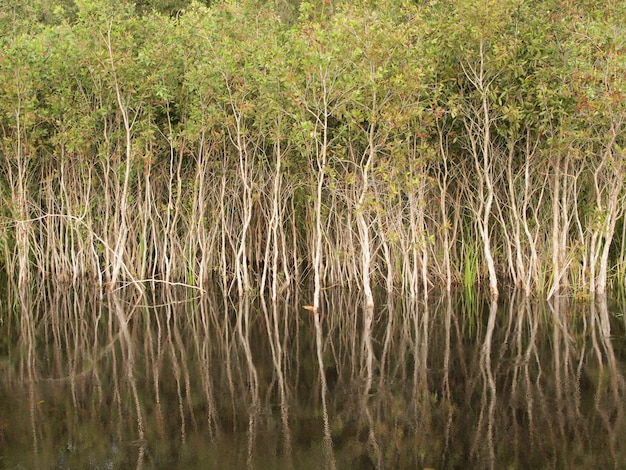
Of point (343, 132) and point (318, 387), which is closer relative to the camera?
point (318, 387)

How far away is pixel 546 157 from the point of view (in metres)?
13.4

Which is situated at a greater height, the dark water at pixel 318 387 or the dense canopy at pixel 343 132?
the dense canopy at pixel 343 132

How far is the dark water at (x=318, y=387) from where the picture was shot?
583 cm

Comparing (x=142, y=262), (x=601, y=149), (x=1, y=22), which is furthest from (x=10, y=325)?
(x=1, y=22)

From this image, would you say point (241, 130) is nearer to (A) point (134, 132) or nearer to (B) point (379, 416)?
(A) point (134, 132)

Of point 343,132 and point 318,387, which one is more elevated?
point 343,132

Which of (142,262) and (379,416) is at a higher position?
(142,262)

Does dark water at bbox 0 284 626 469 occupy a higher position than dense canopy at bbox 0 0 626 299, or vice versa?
dense canopy at bbox 0 0 626 299

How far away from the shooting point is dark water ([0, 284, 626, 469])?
5828 mm

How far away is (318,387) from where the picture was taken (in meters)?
7.85

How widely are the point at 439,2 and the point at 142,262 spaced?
26.8ft

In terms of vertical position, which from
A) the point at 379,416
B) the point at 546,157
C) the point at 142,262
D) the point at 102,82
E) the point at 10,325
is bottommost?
the point at 379,416

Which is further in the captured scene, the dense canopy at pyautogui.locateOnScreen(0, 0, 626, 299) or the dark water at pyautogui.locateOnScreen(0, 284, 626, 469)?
the dense canopy at pyautogui.locateOnScreen(0, 0, 626, 299)

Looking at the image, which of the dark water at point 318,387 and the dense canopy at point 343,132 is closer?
the dark water at point 318,387
